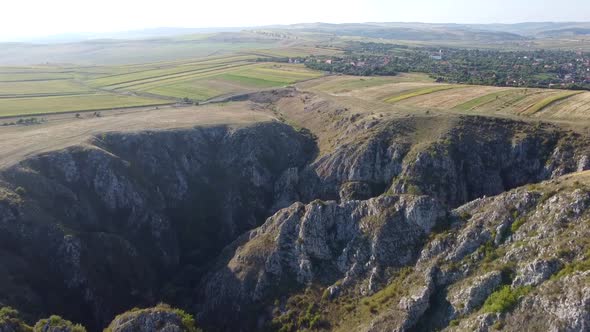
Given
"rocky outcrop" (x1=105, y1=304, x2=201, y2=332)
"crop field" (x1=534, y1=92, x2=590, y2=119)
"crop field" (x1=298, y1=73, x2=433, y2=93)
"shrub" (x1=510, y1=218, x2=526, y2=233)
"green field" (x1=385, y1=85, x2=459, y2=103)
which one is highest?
"crop field" (x1=298, y1=73, x2=433, y2=93)

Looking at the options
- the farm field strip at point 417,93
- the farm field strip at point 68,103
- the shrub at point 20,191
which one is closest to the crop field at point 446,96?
the farm field strip at point 417,93

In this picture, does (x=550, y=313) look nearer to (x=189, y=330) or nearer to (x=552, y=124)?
(x=189, y=330)

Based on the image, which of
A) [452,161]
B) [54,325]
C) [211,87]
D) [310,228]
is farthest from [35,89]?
[452,161]

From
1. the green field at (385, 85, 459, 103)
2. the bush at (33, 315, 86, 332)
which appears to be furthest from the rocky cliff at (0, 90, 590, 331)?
the green field at (385, 85, 459, 103)

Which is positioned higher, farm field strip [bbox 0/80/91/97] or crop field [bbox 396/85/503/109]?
farm field strip [bbox 0/80/91/97]

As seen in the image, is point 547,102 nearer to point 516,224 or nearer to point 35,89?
point 516,224

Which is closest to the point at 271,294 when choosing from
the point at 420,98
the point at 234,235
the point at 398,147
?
the point at 234,235

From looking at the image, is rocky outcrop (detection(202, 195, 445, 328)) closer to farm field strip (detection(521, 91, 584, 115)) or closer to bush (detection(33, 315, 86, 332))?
bush (detection(33, 315, 86, 332))

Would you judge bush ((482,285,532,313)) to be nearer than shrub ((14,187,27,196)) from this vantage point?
Yes
